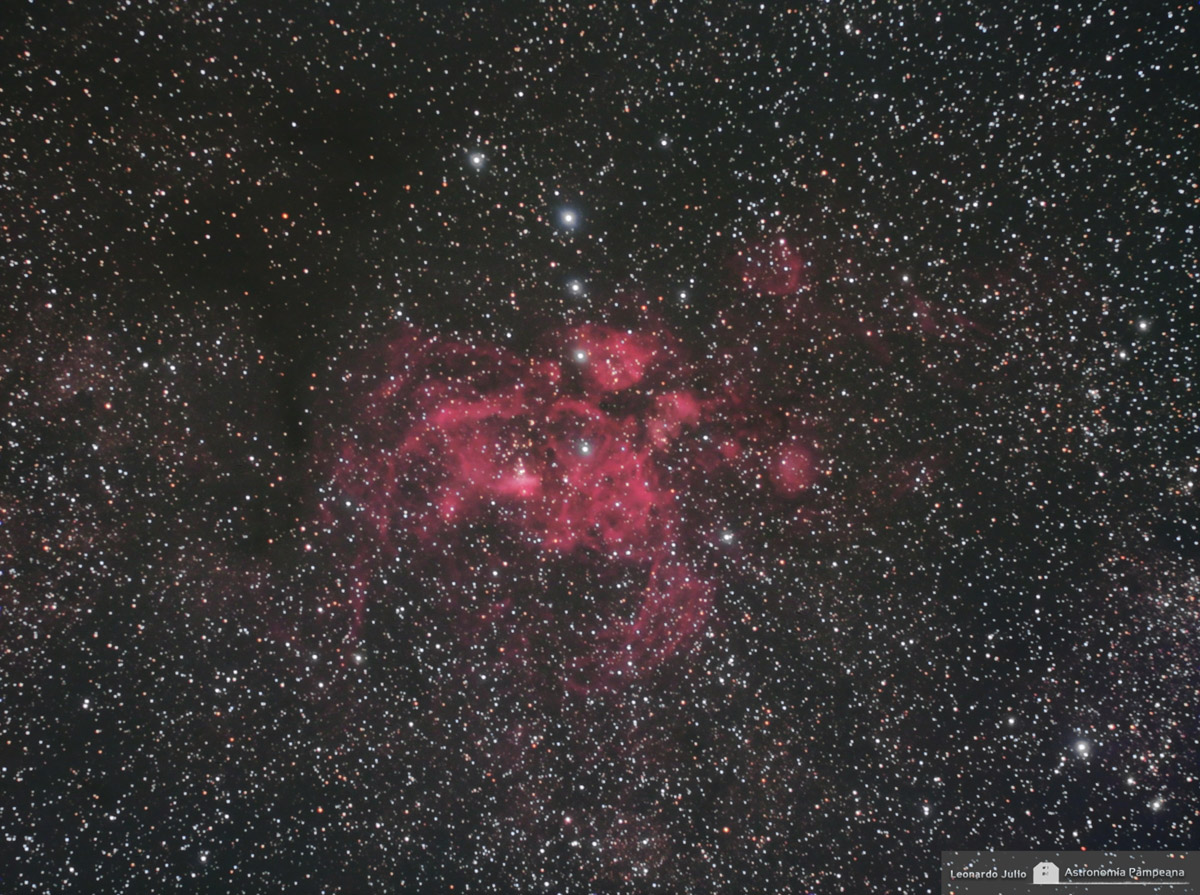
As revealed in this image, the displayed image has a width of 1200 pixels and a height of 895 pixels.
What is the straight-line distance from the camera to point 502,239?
617 millimetres

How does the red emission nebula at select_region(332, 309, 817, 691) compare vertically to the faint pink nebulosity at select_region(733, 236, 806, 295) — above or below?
below

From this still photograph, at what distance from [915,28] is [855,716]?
2.51ft

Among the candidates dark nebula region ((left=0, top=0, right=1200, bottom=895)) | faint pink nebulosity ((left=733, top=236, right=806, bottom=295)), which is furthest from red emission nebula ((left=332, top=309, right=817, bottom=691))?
faint pink nebulosity ((left=733, top=236, right=806, bottom=295))

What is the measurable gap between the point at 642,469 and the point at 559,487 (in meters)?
0.10

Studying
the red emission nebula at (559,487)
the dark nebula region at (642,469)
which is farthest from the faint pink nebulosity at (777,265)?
the red emission nebula at (559,487)

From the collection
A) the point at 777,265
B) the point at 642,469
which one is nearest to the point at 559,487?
the point at 642,469

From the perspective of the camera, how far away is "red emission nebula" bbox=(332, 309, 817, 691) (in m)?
0.62

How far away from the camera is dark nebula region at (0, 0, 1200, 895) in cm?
59

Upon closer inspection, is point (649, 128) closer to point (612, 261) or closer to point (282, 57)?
point (612, 261)

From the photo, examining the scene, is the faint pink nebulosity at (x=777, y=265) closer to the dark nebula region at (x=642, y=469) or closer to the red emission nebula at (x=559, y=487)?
the dark nebula region at (x=642, y=469)

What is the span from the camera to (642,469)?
0.63 metres

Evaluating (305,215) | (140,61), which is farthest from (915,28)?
(140,61)

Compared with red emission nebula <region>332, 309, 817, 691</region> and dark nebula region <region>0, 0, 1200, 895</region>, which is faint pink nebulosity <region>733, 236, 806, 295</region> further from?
red emission nebula <region>332, 309, 817, 691</region>

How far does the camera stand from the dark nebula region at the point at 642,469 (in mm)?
595
